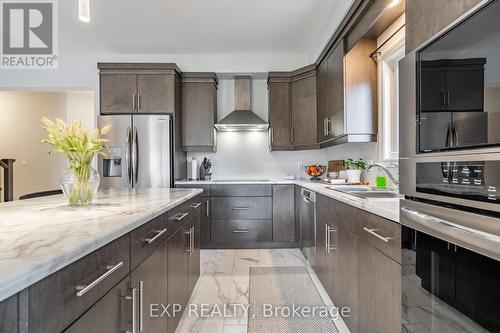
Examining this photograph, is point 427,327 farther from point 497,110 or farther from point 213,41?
point 213,41

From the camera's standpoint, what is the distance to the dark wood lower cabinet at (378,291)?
3.79 ft

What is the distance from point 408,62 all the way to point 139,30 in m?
3.33

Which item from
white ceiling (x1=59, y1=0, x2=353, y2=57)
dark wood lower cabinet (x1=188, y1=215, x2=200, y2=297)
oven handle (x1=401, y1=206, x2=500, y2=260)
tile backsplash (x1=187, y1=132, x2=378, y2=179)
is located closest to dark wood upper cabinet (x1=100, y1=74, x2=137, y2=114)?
white ceiling (x1=59, y1=0, x2=353, y2=57)

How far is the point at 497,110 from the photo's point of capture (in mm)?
691

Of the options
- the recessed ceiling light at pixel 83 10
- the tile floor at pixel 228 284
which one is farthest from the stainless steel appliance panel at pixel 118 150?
the recessed ceiling light at pixel 83 10

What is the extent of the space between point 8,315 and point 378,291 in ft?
4.37

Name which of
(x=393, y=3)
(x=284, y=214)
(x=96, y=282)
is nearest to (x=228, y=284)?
(x=284, y=214)

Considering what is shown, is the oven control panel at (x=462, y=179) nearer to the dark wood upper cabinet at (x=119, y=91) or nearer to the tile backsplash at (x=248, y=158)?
the tile backsplash at (x=248, y=158)

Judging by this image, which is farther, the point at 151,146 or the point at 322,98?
the point at 151,146

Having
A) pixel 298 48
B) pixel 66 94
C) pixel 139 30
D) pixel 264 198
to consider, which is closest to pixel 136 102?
pixel 139 30

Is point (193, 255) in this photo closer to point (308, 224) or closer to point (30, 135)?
point (308, 224)

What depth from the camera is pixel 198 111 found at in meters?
3.97

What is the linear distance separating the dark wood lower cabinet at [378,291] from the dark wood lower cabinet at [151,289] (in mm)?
1029

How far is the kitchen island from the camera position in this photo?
1.83ft
